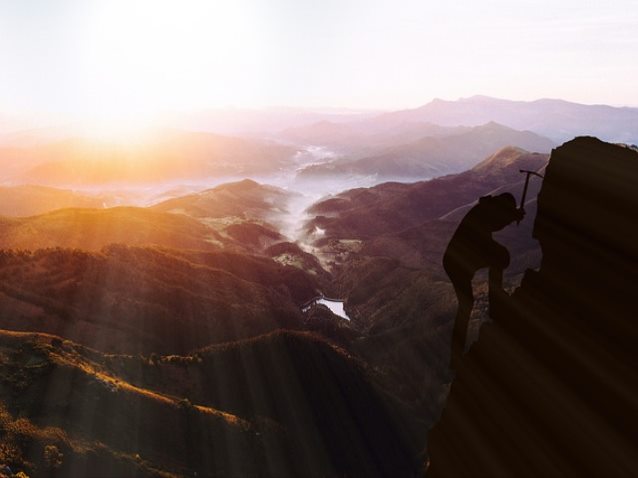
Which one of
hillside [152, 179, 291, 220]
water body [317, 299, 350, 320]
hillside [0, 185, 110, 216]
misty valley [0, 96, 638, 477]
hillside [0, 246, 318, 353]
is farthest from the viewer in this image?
hillside [0, 185, 110, 216]

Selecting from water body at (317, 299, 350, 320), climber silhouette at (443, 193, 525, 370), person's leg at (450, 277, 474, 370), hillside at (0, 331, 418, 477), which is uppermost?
climber silhouette at (443, 193, 525, 370)

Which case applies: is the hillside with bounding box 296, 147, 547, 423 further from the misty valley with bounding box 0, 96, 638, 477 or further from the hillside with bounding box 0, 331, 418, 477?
the hillside with bounding box 0, 331, 418, 477

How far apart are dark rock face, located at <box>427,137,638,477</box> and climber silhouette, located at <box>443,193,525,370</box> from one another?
1.28 ft

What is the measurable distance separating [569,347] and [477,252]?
1.87 metres

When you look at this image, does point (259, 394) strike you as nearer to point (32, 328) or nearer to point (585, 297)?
point (32, 328)

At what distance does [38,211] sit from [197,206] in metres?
66.7

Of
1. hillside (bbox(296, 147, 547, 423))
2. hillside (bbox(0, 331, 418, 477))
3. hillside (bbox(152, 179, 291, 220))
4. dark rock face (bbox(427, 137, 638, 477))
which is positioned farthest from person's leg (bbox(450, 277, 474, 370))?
hillside (bbox(152, 179, 291, 220))

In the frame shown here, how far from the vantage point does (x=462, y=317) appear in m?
6.50

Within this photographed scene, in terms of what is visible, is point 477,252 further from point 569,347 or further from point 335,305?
point 335,305

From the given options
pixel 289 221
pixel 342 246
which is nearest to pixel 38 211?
pixel 289 221

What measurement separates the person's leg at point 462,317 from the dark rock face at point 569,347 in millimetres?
358

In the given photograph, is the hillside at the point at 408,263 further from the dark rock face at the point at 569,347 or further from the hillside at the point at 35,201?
the hillside at the point at 35,201

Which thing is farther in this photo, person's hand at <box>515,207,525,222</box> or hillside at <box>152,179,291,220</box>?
hillside at <box>152,179,291,220</box>

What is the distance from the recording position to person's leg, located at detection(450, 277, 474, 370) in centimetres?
637
